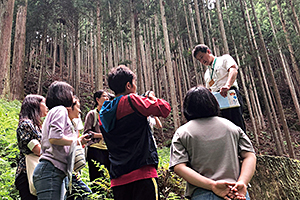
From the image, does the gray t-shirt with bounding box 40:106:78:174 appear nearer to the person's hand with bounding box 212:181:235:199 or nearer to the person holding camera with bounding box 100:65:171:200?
the person holding camera with bounding box 100:65:171:200

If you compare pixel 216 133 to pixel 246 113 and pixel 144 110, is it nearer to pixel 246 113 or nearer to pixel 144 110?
pixel 144 110

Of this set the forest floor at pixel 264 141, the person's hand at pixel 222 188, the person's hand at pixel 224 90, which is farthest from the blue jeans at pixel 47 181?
the forest floor at pixel 264 141

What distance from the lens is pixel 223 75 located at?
294cm

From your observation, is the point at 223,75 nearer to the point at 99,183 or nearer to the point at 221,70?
the point at 221,70

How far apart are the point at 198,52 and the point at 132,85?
1.39m

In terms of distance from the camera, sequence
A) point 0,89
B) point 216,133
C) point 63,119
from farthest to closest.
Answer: point 0,89 → point 63,119 → point 216,133

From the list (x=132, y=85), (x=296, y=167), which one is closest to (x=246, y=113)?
(x=296, y=167)

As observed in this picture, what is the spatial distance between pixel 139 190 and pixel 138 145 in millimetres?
334

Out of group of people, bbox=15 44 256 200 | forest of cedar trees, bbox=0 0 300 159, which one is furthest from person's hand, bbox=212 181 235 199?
forest of cedar trees, bbox=0 0 300 159

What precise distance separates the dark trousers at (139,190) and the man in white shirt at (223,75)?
1.46 metres

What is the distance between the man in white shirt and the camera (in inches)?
105

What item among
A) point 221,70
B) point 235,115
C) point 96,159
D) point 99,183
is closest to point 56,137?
point 99,183

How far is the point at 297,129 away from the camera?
1559cm

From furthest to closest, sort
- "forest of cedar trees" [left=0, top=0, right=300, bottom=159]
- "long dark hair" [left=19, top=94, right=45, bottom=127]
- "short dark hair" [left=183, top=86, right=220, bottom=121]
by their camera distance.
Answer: "forest of cedar trees" [left=0, top=0, right=300, bottom=159], "long dark hair" [left=19, top=94, right=45, bottom=127], "short dark hair" [left=183, top=86, right=220, bottom=121]
